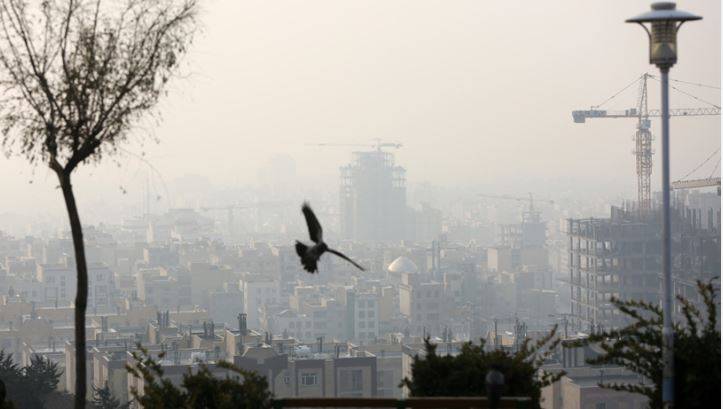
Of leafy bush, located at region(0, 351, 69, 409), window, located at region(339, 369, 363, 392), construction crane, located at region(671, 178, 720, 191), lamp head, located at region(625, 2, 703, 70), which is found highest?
construction crane, located at region(671, 178, 720, 191)

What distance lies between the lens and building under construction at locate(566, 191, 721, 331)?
57688 mm

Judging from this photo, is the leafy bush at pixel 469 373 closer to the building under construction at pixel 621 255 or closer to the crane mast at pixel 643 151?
the building under construction at pixel 621 255

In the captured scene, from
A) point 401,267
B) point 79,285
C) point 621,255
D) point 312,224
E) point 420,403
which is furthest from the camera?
point 401,267

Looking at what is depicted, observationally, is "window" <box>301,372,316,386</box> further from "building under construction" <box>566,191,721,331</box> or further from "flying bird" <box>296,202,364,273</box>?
"building under construction" <box>566,191,721,331</box>

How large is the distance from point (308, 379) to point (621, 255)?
34.9 m

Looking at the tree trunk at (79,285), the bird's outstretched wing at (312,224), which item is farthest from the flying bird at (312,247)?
the tree trunk at (79,285)

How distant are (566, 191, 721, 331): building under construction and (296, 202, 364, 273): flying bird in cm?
5406

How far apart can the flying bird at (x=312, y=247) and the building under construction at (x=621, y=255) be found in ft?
177

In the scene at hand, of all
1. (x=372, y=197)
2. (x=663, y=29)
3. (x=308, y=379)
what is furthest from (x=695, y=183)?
(x=663, y=29)

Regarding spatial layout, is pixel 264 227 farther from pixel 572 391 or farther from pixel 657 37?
pixel 657 37

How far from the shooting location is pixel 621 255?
196 ft

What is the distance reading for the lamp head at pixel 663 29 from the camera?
3.78m

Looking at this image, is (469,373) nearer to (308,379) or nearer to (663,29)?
(663,29)

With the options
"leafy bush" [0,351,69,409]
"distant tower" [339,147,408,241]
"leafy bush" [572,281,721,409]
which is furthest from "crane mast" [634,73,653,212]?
"leafy bush" [572,281,721,409]
